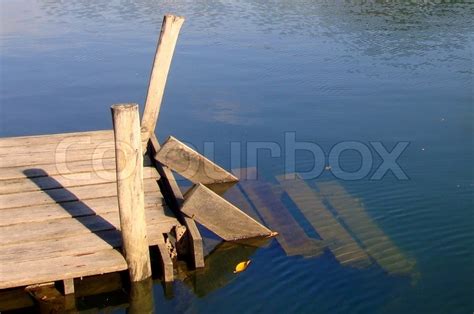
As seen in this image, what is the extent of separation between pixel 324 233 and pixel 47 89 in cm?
903

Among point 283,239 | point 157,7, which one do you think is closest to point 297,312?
point 283,239

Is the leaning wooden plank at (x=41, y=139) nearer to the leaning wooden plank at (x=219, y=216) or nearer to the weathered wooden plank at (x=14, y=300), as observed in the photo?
the leaning wooden plank at (x=219, y=216)

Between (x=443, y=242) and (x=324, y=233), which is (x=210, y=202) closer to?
(x=324, y=233)

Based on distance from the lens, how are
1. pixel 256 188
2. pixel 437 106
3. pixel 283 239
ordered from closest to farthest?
pixel 283 239 < pixel 256 188 < pixel 437 106

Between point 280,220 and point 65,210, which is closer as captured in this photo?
point 65,210

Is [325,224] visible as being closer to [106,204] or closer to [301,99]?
[106,204]

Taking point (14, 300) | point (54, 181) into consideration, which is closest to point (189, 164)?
point (54, 181)

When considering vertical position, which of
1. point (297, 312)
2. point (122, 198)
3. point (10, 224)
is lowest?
point (297, 312)

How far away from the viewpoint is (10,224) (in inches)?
260

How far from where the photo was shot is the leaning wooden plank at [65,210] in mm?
6711

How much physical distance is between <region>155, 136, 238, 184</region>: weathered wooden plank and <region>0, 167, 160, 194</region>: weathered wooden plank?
29.6 inches

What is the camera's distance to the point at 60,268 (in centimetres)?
591

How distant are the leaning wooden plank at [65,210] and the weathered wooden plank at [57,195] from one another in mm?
78

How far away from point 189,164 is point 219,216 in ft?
5.03
